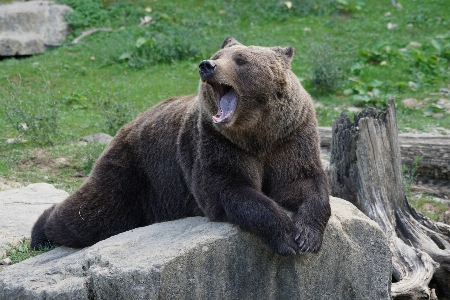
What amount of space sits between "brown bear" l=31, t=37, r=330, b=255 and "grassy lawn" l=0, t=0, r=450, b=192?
288 cm

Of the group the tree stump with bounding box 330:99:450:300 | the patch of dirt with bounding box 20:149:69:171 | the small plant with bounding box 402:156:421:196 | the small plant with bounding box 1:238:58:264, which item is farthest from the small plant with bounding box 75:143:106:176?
the small plant with bounding box 402:156:421:196

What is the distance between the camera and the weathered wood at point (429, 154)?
9.77 meters

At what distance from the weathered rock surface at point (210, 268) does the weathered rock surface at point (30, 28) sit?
11.0 m

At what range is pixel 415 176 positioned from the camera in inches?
394

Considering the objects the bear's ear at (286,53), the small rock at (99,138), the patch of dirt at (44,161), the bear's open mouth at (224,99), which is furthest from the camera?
the small rock at (99,138)

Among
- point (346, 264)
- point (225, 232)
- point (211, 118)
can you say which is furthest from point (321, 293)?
point (211, 118)

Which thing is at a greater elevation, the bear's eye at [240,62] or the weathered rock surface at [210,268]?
the bear's eye at [240,62]

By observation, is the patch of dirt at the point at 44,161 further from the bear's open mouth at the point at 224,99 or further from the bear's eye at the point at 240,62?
the bear's eye at the point at 240,62

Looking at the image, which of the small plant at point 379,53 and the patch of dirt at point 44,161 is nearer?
the patch of dirt at point 44,161

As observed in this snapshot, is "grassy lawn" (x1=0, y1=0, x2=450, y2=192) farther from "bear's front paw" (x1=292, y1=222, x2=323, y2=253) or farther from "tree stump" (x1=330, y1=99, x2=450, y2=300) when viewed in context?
"bear's front paw" (x1=292, y1=222, x2=323, y2=253)

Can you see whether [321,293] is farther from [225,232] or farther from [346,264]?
[225,232]

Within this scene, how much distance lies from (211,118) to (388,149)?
2.72 metres

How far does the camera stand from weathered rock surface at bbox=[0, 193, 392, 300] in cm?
527

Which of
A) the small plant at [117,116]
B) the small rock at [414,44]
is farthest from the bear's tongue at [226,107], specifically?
the small rock at [414,44]
